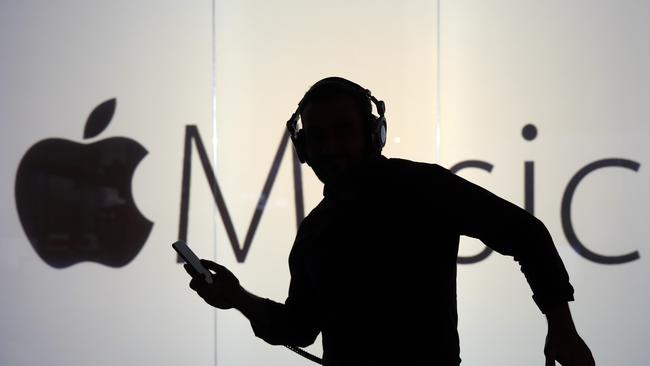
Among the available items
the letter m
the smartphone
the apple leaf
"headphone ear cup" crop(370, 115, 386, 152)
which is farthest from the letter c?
the apple leaf

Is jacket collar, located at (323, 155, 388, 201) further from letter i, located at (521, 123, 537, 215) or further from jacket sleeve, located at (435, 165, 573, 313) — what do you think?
letter i, located at (521, 123, 537, 215)

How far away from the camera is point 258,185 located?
2.14 meters

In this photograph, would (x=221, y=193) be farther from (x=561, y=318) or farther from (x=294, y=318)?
(x=561, y=318)

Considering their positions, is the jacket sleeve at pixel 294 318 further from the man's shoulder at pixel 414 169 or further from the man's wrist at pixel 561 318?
the man's wrist at pixel 561 318

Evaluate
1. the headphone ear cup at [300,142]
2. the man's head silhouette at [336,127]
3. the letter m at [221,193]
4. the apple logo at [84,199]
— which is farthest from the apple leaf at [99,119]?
the man's head silhouette at [336,127]

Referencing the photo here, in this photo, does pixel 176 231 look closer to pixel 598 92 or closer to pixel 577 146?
pixel 577 146

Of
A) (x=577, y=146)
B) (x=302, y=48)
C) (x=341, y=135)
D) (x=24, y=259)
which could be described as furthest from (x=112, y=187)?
(x=577, y=146)

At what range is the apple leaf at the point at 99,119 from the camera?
217 centimetres

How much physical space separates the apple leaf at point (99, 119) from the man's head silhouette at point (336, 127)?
146 centimetres

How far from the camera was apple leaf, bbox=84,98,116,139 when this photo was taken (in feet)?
7.13

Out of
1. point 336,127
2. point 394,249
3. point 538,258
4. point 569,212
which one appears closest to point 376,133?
point 336,127

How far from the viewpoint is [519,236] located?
752 mm

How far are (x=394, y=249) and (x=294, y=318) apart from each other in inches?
11.7

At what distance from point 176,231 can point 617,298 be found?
71.6 inches
